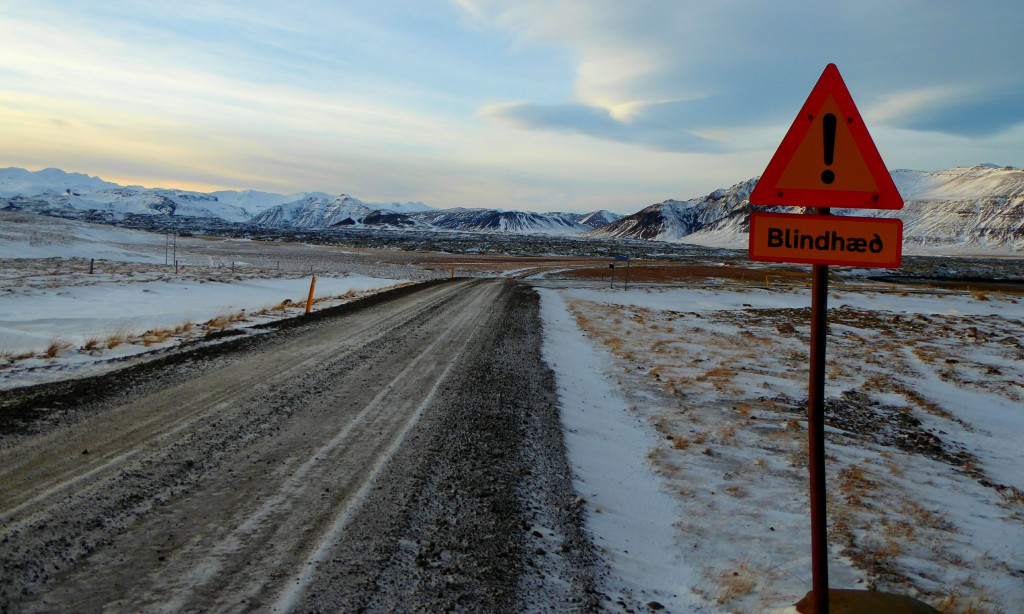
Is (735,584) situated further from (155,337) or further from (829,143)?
(155,337)

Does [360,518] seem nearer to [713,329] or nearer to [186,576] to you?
[186,576]

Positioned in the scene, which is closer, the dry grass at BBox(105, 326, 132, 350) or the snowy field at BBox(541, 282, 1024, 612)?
the snowy field at BBox(541, 282, 1024, 612)

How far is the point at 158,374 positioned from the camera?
8.47 m

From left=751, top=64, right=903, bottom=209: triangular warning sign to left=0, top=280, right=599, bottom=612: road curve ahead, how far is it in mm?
2816

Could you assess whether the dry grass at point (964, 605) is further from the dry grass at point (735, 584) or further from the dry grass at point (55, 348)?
the dry grass at point (55, 348)

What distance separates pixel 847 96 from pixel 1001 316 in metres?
32.7

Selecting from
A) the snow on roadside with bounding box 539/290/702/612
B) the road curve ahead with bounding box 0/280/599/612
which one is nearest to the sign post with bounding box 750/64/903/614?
the snow on roadside with bounding box 539/290/702/612

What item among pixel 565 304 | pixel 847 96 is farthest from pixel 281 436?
pixel 565 304

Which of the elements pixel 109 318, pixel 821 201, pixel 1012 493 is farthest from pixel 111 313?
pixel 1012 493

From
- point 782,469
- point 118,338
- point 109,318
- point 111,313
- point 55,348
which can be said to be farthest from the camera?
point 111,313

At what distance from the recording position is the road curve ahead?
11.2 ft

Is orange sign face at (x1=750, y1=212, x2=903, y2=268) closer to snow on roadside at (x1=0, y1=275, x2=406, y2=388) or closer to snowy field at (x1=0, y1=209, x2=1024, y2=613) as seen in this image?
Answer: snowy field at (x1=0, y1=209, x2=1024, y2=613)

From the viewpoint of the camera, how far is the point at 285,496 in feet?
15.3

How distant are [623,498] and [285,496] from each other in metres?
3.03
